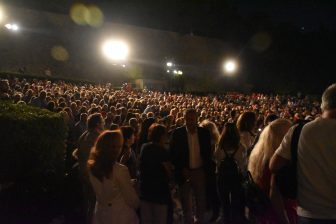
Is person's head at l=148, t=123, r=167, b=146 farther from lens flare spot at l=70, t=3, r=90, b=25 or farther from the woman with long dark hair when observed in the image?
lens flare spot at l=70, t=3, r=90, b=25

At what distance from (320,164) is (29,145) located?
16.8 ft

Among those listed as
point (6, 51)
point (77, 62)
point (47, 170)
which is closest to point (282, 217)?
point (47, 170)

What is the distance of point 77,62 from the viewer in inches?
1554

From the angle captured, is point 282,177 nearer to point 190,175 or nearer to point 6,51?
point 190,175

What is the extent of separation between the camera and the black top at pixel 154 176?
5469 millimetres

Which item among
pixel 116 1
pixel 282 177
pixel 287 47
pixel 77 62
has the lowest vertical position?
→ pixel 282 177

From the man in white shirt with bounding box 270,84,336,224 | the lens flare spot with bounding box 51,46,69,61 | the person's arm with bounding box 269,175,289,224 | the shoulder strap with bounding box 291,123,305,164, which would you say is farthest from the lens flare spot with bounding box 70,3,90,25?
the man in white shirt with bounding box 270,84,336,224

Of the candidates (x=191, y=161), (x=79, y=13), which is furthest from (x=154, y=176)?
(x=79, y=13)

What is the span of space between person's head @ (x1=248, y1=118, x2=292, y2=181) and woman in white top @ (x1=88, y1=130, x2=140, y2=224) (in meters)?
1.21

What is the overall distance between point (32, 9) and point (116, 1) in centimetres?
1391

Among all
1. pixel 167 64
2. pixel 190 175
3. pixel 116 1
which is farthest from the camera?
pixel 116 1

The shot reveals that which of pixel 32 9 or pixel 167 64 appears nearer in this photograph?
pixel 32 9

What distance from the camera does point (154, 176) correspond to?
5.47 meters

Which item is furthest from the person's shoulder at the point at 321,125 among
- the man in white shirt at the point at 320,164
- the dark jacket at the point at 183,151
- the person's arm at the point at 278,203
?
the dark jacket at the point at 183,151
